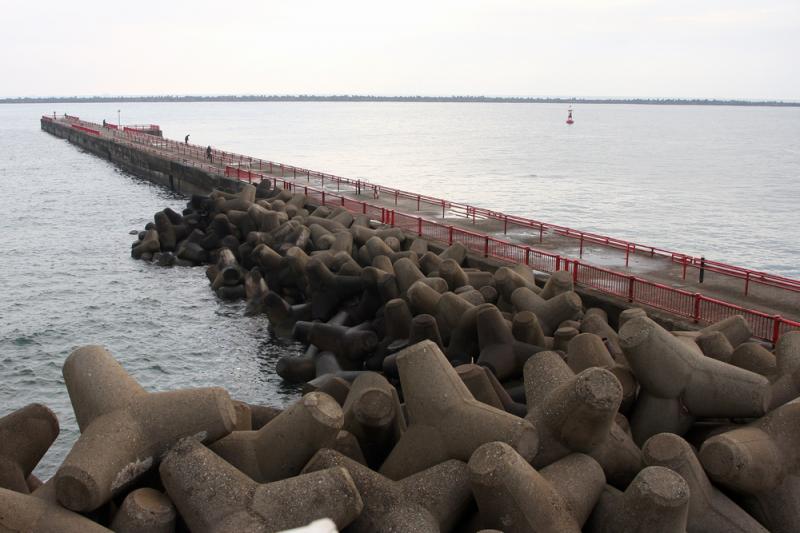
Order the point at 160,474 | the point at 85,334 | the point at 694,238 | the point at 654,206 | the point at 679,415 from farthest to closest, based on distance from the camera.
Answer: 1. the point at 654,206
2. the point at 694,238
3. the point at 85,334
4. the point at 679,415
5. the point at 160,474

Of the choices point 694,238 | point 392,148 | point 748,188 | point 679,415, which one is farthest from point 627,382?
point 392,148

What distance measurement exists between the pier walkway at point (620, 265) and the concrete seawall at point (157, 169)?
921 centimetres

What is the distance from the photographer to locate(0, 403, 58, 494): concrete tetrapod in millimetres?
6574

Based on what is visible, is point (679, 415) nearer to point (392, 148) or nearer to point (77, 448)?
point (77, 448)

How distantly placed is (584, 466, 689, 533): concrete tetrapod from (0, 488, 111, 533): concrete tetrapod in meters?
3.57

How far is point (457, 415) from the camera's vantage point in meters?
6.53

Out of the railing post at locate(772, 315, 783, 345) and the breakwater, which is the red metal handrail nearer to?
the railing post at locate(772, 315, 783, 345)

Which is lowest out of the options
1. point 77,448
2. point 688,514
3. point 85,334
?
point 85,334

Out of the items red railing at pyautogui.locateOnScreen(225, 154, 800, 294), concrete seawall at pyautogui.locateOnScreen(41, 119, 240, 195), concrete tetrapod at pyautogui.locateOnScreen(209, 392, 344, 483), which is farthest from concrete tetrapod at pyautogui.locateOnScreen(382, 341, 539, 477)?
concrete seawall at pyautogui.locateOnScreen(41, 119, 240, 195)

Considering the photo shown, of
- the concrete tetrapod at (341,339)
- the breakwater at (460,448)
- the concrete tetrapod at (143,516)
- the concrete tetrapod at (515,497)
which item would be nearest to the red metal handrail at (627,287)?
the breakwater at (460,448)

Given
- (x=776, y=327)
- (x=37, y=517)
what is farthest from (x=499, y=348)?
(x=37, y=517)

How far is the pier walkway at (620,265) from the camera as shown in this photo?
39.4 feet

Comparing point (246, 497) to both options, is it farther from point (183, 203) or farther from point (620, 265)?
point (183, 203)

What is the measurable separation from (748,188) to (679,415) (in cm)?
5212
